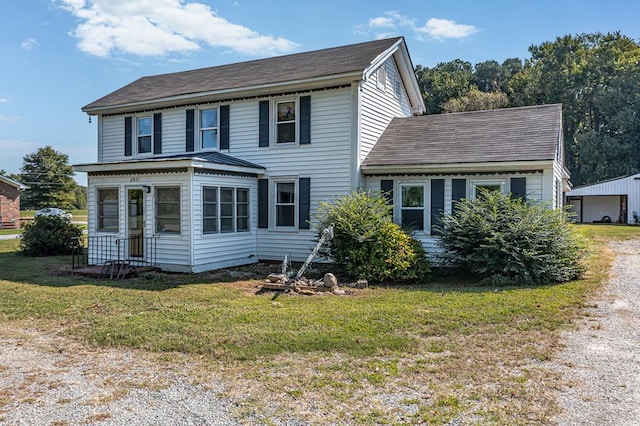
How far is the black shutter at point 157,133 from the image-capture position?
15.6m

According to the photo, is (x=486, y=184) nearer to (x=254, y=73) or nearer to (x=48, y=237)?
(x=254, y=73)

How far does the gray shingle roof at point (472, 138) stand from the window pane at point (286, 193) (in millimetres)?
2263

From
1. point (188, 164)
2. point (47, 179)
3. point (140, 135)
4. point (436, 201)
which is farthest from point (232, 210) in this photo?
point (47, 179)

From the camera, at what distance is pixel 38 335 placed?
6.49 metres

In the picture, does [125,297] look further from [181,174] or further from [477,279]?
[477,279]

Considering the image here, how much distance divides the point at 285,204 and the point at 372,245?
13.6ft

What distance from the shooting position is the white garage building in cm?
3466

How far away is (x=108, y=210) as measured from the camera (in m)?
13.3

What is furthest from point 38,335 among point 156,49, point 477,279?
point 156,49

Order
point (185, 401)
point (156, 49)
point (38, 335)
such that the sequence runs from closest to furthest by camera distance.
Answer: point (185, 401) → point (38, 335) → point (156, 49)

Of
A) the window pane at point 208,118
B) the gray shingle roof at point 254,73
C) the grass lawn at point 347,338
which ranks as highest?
the gray shingle roof at point 254,73

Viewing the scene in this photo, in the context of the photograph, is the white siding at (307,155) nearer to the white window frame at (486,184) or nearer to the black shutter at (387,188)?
the black shutter at (387,188)

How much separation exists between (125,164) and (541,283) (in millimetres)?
10205

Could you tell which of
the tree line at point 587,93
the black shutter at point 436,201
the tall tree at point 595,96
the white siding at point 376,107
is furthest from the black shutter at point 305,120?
the tall tree at point 595,96
